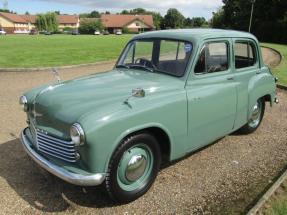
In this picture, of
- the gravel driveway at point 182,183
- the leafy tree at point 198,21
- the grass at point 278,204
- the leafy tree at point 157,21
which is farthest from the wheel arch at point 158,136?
the leafy tree at point 157,21

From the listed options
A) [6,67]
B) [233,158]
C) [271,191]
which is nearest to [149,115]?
[271,191]

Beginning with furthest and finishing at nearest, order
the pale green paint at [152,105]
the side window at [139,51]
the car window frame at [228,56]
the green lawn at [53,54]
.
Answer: the green lawn at [53,54]
the side window at [139,51]
the car window frame at [228,56]
the pale green paint at [152,105]

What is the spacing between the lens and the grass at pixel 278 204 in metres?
3.82

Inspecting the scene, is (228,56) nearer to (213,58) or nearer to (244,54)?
(213,58)

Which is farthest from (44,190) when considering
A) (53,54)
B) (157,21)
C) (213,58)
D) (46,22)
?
(157,21)

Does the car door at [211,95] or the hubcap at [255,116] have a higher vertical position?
the car door at [211,95]

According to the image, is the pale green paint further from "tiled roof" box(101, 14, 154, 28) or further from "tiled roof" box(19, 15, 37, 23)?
"tiled roof" box(19, 15, 37, 23)

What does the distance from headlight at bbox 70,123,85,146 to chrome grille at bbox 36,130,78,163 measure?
164 mm

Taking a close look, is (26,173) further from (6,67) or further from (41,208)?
(6,67)

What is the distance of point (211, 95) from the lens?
4758mm

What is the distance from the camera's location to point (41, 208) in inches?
154

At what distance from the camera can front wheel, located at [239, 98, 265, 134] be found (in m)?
Result: 6.25

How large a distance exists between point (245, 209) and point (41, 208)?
223cm

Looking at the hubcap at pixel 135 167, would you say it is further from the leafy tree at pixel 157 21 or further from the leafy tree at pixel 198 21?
the leafy tree at pixel 157 21
